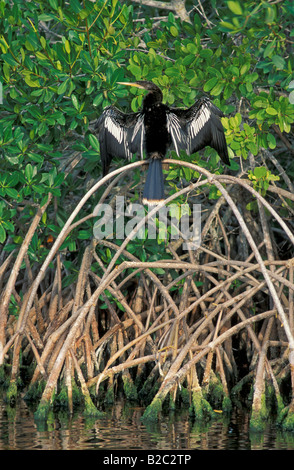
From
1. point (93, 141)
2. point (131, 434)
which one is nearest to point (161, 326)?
point (131, 434)

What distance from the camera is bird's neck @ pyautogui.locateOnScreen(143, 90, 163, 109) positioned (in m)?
5.54

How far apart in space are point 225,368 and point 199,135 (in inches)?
104

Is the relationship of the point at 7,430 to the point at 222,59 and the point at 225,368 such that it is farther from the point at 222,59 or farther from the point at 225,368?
the point at 222,59

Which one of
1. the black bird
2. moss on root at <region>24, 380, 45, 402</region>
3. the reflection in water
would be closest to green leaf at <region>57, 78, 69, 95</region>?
the black bird

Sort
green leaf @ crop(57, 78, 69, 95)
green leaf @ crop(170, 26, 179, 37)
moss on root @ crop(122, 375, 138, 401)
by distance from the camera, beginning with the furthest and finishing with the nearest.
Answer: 1. moss on root @ crop(122, 375, 138, 401)
2. green leaf @ crop(170, 26, 179, 37)
3. green leaf @ crop(57, 78, 69, 95)

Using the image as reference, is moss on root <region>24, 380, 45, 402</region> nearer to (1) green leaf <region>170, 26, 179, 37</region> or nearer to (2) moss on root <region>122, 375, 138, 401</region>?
(2) moss on root <region>122, 375, 138, 401</region>

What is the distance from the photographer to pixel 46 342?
708 cm

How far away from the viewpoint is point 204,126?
5.48 meters

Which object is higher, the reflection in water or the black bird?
the black bird

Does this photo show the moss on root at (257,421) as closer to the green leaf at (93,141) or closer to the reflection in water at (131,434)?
the reflection in water at (131,434)

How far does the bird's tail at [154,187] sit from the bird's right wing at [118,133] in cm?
32

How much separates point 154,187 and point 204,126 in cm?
55

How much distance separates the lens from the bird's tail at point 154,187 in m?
5.42

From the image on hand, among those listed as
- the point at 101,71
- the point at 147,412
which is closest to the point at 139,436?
the point at 147,412
